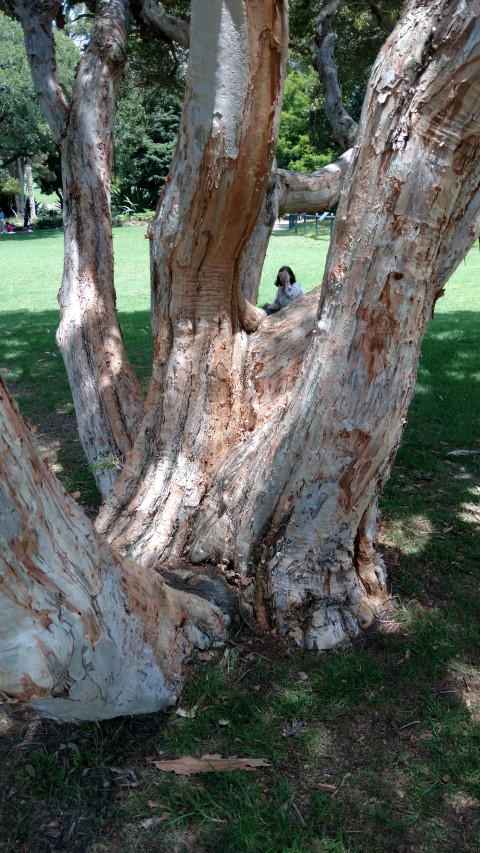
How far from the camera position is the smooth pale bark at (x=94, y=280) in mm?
5027

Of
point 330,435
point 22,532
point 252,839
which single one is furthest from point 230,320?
point 252,839

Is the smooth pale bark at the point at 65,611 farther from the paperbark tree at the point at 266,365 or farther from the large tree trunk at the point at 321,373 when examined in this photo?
the large tree trunk at the point at 321,373

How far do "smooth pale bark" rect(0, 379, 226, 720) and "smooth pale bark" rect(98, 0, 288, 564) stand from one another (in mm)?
1006

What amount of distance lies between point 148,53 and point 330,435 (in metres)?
7.96

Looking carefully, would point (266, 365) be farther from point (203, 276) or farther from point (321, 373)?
point (321, 373)

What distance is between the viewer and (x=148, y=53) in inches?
363

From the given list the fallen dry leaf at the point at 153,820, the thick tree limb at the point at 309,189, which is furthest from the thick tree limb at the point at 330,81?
the fallen dry leaf at the point at 153,820

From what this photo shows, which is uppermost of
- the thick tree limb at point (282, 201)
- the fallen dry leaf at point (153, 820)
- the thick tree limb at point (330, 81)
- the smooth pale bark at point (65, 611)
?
the thick tree limb at point (330, 81)

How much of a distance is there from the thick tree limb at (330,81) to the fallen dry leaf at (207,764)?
6078mm

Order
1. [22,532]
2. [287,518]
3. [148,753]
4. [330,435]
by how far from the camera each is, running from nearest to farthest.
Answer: [22,532], [148,753], [330,435], [287,518]

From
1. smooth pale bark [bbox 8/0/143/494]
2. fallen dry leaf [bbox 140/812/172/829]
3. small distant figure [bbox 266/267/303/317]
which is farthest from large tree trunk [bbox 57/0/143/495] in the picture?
small distant figure [bbox 266/267/303/317]

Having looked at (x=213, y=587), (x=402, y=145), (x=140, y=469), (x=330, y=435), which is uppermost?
(x=402, y=145)

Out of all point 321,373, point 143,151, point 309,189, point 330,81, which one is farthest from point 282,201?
point 143,151

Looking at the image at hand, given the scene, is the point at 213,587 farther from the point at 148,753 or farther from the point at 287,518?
the point at 148,753
